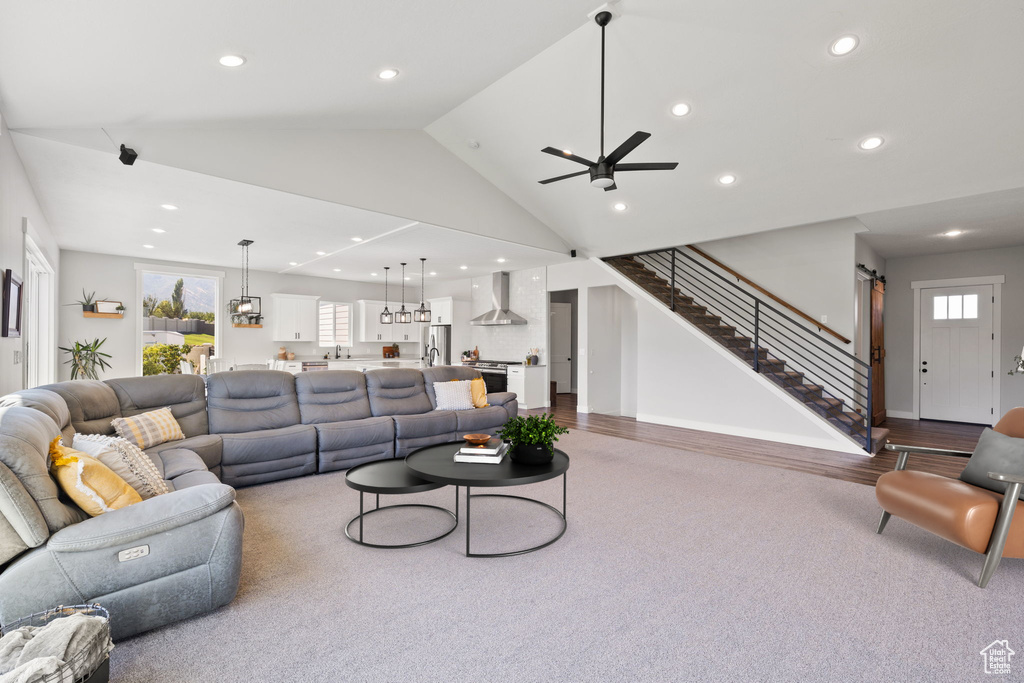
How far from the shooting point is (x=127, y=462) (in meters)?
2.54

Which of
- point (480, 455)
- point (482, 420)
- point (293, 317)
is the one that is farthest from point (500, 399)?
point (293, 317)

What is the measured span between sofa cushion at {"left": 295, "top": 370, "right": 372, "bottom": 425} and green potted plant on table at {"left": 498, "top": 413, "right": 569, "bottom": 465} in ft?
7.86

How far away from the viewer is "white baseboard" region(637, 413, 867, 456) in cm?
552

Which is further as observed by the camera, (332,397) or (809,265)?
(809,265)

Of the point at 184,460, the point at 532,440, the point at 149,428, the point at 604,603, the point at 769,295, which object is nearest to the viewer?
the point at 604,603

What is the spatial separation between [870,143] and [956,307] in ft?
15.6

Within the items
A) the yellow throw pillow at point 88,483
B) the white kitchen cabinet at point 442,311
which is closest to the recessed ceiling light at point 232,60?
the yellow throw pillow at point 88,483

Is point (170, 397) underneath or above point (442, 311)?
underneath

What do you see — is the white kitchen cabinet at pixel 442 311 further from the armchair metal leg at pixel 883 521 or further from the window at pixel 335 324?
the armchair metal leg at pixel 883 521

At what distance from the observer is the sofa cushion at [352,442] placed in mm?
4484

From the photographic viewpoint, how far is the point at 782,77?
4004mm

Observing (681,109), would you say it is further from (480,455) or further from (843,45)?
(480,455)

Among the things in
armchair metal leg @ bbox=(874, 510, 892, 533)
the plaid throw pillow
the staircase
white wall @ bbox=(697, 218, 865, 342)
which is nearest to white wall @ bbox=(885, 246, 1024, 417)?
the staircase

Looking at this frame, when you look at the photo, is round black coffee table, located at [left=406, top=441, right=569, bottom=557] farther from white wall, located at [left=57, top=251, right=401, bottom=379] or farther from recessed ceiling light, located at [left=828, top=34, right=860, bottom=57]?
white wall, located at [left=57, top=251, right=401, bottom=379]
